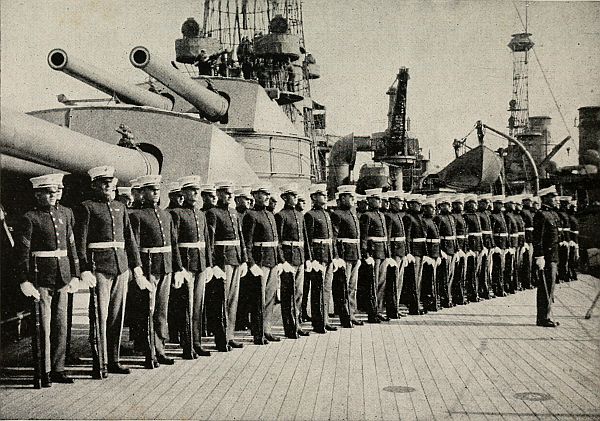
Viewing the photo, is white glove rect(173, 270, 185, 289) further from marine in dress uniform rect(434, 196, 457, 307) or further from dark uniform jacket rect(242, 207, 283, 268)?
marine in dress uniform rect(434, 196, 457, 307)

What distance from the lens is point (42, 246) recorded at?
5195 millimetres

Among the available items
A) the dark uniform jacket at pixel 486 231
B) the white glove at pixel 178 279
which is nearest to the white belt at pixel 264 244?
the white glove at pixel 178 279

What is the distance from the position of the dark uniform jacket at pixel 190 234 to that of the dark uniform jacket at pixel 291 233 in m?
1.16

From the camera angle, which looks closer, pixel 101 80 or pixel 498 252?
pixel 101 80

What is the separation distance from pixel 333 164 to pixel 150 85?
5750 millimetres

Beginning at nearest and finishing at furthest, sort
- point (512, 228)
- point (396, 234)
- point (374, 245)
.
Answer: point (374, 245)
point (396, 234)
point (512, 228)

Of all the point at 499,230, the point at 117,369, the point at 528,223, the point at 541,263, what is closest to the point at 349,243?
the point at 541,263

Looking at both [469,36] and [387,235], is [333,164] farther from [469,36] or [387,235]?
[469,36]

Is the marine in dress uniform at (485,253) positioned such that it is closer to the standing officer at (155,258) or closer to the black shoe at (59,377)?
the standing officer at (155,258)

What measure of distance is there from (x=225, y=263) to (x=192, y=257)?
47 cm

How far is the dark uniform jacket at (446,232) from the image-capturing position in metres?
9.32

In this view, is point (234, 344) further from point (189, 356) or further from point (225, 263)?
point (225, 263)

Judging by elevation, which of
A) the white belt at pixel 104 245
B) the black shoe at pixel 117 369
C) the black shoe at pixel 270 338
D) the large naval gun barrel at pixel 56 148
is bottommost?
the black shoe at pixel 270 338

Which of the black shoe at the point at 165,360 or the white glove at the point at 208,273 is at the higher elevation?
the white glove at the point at 208,273
